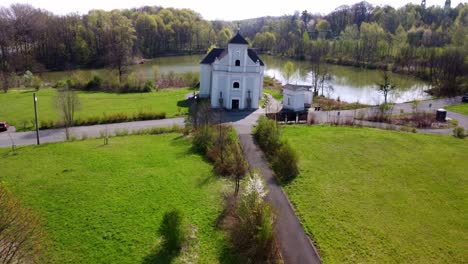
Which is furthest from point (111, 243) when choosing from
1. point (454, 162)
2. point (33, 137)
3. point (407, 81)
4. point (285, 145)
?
point (407, 81)

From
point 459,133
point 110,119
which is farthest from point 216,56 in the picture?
point 459,133

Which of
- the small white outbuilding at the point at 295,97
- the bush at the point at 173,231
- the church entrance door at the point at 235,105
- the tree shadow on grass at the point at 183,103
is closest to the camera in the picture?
the bush at the point at 173,231

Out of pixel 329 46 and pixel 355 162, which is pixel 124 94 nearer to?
pixel 355 162

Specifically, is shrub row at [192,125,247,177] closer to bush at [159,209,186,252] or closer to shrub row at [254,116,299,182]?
shrub row at [254,116,299,182]

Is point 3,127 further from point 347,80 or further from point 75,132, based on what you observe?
point 347,80

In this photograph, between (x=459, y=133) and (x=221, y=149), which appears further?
(x=459, y=133)

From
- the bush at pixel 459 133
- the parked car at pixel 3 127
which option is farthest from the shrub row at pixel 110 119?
the bush at pixel 459 133

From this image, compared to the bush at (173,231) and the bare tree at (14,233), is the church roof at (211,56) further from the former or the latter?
the bare tree at (14,233)
